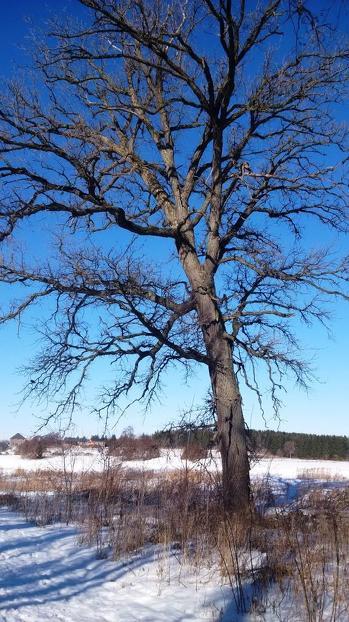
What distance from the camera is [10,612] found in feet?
12.5

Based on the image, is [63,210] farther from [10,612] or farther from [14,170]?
[10,612]

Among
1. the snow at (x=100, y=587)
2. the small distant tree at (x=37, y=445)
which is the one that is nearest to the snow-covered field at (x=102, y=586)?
the snow at (x=100, y=587)

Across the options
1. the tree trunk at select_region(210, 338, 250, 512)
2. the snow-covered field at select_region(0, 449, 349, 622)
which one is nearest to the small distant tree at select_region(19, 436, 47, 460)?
the snow-covered field at select_region(0, 449, 349, 622)

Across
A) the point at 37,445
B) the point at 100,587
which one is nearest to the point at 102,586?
the point at 100,587

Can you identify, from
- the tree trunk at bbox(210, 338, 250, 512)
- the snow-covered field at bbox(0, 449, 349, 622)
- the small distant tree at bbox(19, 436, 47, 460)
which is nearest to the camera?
the snow-covered field at bbox(0, 449, 349, 622)

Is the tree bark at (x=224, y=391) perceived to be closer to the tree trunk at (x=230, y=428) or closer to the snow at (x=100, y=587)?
the tree trunk at (x=230, y=428)

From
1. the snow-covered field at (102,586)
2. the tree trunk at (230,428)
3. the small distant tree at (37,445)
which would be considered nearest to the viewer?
the snow-covered field at (102,586)

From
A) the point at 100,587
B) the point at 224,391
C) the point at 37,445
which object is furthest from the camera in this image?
the point at 37,445

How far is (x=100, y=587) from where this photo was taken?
4.76 m

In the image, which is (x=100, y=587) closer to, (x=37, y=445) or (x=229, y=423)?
(x=229, y=423)

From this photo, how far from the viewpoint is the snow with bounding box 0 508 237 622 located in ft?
13.0

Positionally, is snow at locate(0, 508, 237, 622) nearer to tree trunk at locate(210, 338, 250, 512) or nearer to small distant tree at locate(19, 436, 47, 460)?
tree trunk at locate(210, 338, 250, 512)

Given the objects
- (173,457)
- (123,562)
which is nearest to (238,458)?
(173,457)

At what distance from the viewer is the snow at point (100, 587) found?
13.0ft
